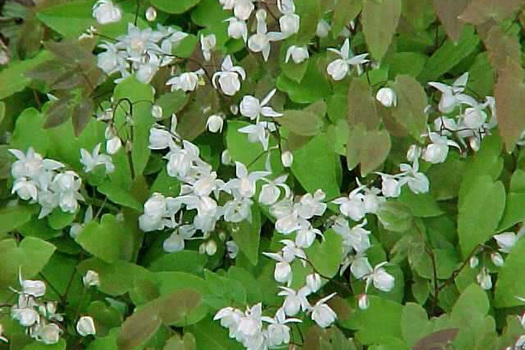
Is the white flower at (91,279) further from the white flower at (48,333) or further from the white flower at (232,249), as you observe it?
the white flower at (232,249)

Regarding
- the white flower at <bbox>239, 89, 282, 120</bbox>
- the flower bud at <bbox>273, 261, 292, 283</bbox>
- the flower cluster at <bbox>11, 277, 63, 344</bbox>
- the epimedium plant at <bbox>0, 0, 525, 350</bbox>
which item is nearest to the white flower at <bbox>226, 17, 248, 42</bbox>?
the epimedium plant at <bbox>0, 0, 525, 350</bbox>

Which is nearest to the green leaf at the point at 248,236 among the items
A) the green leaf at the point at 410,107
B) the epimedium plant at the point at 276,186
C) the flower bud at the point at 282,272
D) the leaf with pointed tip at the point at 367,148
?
the epimedium plant at the point at 276,186

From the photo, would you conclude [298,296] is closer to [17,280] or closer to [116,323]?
[116,323]

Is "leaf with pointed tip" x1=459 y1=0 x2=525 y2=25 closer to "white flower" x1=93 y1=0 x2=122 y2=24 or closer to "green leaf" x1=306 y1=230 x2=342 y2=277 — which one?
"green leaf" x1=306 y1=230 x2=342 y2=277

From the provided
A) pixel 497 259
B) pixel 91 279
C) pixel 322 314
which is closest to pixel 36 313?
pixel 91 279

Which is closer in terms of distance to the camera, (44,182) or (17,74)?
(44,182)

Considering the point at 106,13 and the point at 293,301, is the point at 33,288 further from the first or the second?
the point at 106,13
